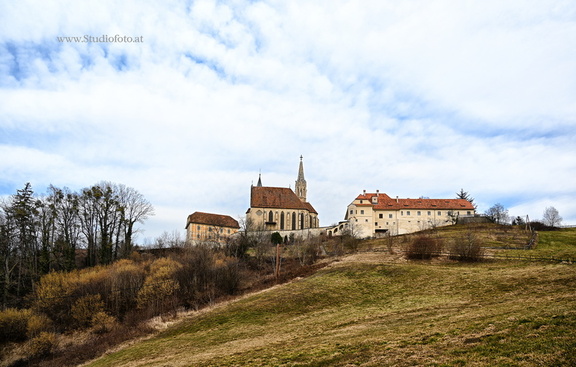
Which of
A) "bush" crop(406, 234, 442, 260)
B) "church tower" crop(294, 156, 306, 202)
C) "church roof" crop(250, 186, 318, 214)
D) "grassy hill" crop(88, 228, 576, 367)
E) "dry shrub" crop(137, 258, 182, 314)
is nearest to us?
"grassy hill" crop(88, 228, 576, 367)

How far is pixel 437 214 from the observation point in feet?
299

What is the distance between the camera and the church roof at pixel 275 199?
10075cm

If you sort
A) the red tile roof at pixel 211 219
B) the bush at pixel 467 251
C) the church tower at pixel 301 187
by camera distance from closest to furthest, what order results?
the bush at pixel 467 251, the red tile roof at pixel 211 219, the church tower at pixel 301 187

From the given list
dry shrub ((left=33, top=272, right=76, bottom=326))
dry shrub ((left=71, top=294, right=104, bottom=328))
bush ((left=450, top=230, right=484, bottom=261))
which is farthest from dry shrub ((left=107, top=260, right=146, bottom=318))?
bush ((left=450, top=230, right=484, bottom=261))

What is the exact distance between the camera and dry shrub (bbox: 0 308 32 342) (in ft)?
132

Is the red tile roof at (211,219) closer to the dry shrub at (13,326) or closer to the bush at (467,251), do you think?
the dry shrub at (13,326)

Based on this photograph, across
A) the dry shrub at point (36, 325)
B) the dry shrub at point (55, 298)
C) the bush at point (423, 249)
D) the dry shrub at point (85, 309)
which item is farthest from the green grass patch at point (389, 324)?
the dry shrub at point (55, 298)

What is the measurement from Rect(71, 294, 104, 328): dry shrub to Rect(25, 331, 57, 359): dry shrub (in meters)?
7.29

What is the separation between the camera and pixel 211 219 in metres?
108

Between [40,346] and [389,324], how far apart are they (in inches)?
1323

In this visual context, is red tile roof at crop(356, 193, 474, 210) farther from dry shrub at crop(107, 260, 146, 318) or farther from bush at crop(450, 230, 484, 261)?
dry shrub at crop(107, 260, 146, 318)

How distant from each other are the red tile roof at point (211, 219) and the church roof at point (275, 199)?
1367 cm

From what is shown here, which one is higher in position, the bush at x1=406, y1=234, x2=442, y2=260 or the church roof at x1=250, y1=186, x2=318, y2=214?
the church roof at x1=250, y1=186, x2=318, y2=214

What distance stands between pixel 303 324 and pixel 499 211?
8538 centimetres
